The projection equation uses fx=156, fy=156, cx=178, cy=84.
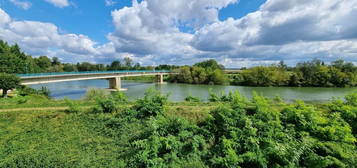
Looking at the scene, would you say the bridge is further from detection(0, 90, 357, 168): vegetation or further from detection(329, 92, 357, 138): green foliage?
detection(329, 92, 357, 138): green foliage

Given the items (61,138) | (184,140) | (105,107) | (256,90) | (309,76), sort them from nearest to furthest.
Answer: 1. (184,140)
2. (61,138)
3. (105,107)
4. (256,90)
5. (309,76)

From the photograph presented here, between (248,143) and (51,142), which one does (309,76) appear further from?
(51,142)

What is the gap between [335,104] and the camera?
704cm

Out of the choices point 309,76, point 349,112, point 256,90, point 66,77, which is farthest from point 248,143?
point 309,76

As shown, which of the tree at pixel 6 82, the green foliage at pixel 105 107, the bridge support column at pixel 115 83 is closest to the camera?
the green foliage at pixel 105 107

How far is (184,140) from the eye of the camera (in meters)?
4.98

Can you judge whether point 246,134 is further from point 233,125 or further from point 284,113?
point 284,113

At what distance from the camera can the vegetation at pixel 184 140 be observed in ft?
13.8

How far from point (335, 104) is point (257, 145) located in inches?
223

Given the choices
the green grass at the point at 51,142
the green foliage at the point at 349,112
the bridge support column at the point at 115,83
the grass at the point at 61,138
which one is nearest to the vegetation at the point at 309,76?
the bridge support column at the point at 115,83

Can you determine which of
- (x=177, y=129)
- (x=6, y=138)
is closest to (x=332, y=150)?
(x=177, y=129)

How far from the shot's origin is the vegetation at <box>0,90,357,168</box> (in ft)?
13.8

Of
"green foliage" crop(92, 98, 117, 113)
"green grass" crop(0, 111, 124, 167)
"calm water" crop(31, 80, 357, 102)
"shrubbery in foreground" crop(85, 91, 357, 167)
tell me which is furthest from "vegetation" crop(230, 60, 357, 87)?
"green grass" crop(0, 111, 124, 167)

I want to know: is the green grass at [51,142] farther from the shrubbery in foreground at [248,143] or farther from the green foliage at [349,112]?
the green foliage at [349,112]
